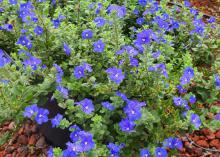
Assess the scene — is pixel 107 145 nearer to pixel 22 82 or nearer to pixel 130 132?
pixel 130 132

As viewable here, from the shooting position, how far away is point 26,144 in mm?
3098

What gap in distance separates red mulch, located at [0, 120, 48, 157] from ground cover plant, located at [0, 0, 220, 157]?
62cm

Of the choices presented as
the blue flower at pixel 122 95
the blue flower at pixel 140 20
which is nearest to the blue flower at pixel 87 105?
the blue flower at pixel 122 95

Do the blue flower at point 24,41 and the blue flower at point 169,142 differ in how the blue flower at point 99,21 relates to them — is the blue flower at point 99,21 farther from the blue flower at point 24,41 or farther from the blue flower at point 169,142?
the blue flower at point 169,142

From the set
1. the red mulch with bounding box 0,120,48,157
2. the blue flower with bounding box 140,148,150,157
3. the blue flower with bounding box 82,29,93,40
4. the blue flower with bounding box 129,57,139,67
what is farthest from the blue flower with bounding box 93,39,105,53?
the red mulch with bounding box 0,120,48,157

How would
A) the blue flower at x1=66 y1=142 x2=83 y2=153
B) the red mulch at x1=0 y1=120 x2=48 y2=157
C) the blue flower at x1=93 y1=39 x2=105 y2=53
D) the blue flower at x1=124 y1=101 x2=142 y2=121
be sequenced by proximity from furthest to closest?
1. the red mulch at x1=0 y1=120 x2=48 y2=157
2. the blue flower at x1=93 y1=39 x2=105 y2=53
3. the blue flower at x1=124 y1=101 x2=142 y2=121
4. the blue flower at x1=66 y1=142 x2=83 y2=153

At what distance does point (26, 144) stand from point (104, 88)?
1.15 meters

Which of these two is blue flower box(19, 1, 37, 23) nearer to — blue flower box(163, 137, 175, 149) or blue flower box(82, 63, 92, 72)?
blue flower box(82, 63, 92, 72)

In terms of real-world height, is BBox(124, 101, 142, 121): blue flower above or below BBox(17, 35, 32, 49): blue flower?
above

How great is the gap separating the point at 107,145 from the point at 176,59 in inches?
43.4

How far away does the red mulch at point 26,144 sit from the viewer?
9.82 ft

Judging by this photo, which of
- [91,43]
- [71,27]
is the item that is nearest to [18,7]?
[71,27]

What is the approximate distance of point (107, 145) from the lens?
84.0 inches

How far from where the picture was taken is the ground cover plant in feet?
6.97
